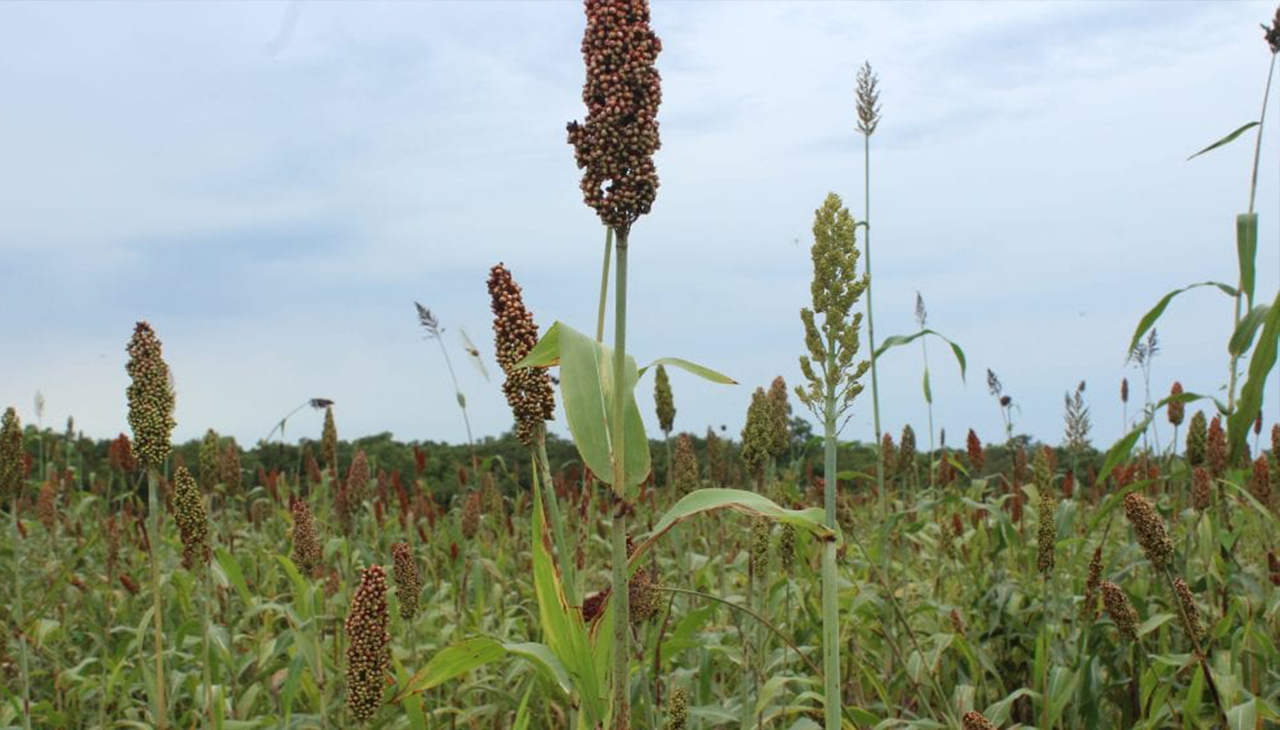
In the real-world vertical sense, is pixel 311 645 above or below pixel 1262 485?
below

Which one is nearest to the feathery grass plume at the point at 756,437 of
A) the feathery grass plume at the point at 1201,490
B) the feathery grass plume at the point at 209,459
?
the feathery grass plume at the point at 1201,490

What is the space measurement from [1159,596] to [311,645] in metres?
3.46

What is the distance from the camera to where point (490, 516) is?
21.0 ft

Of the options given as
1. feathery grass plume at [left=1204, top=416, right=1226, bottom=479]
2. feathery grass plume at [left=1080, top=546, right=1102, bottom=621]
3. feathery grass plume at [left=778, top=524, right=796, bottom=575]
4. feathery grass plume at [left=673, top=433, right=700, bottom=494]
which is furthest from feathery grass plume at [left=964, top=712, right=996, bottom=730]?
feathery grass plume at [left=1204, top=416, right=1226, bottom=479]

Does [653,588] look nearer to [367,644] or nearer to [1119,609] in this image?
[367,644]

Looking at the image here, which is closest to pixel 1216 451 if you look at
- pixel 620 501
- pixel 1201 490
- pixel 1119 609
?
pixel 1201 490

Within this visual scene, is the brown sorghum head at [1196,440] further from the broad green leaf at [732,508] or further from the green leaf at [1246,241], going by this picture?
the broad green leaf at [732,508]

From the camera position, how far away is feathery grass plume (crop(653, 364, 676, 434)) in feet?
16.4

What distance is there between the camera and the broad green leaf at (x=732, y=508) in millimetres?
1946

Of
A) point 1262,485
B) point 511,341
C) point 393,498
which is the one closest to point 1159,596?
point 1262,485

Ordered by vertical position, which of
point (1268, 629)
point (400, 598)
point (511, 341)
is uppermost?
point (511, 341)

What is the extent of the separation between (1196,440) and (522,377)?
389 centimetres

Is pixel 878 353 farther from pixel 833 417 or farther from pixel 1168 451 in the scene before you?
pixel 1168 451

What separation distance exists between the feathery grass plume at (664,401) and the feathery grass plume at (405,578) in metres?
1.89
